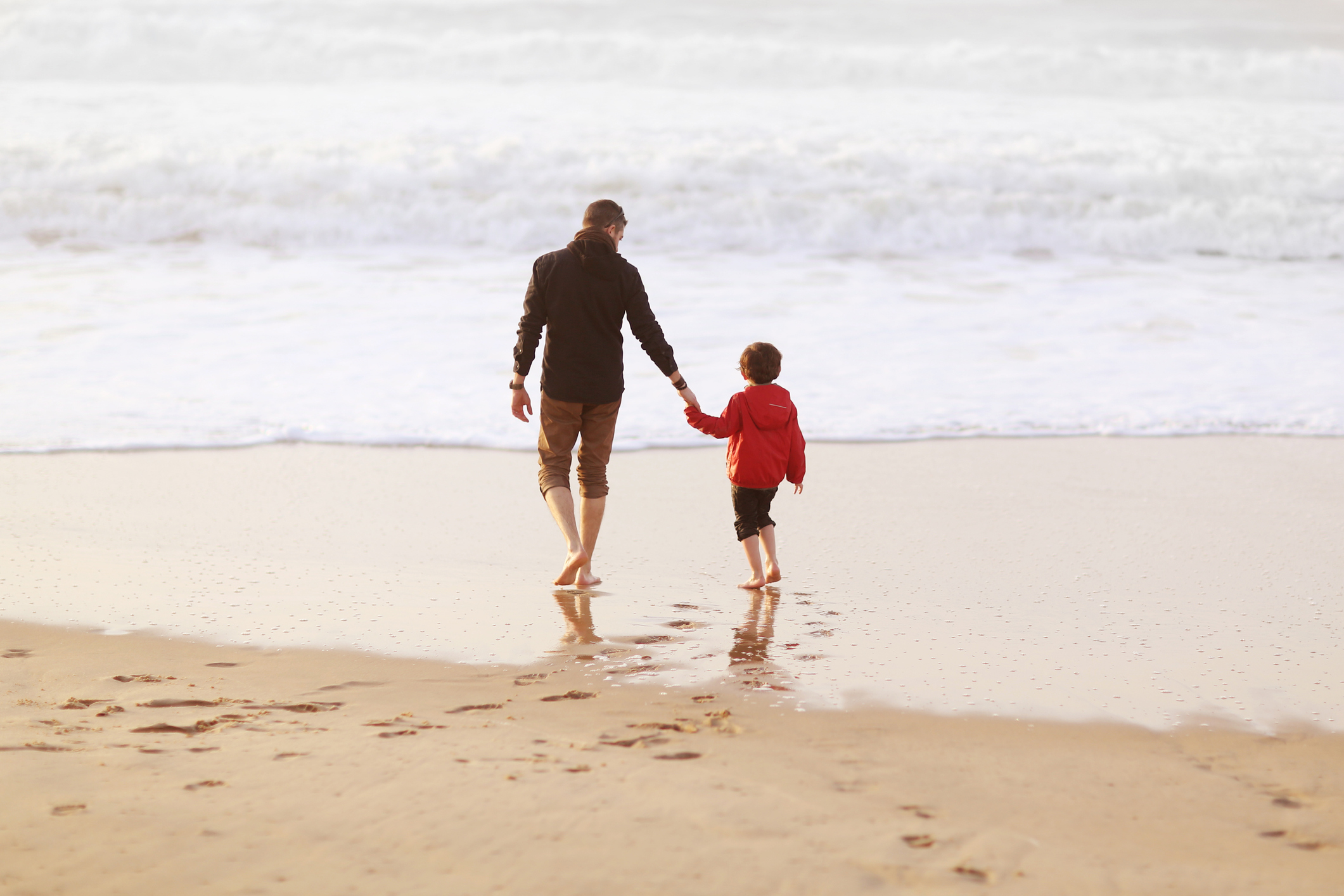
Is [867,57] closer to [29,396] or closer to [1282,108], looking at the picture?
[1282,108]

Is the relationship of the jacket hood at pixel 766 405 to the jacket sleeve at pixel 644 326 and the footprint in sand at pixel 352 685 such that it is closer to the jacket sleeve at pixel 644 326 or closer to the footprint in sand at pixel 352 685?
the jacket sleeve at pixel 644 326

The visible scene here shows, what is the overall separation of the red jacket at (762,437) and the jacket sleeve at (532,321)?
76 centimetres

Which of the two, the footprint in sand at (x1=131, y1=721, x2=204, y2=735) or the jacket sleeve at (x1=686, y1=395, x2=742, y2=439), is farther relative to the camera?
the jacket sleeve at (x1=686, y1=395, x2=742, y2=439)

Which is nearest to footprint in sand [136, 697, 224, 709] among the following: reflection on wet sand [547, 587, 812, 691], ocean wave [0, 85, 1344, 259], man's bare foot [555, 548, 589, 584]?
reflection on wet sand [547, 587, 812, 691]

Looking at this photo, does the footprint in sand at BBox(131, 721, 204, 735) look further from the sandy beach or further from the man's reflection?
the man's reflection

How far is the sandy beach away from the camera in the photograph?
95.0 inches

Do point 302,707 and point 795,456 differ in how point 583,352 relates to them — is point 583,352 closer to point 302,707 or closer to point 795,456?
point 795,456

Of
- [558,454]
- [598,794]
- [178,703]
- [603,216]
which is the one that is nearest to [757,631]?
[558,454]

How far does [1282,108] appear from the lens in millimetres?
23562

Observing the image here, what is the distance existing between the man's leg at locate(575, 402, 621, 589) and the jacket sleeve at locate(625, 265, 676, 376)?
11.7 inches

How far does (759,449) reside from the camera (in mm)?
4645

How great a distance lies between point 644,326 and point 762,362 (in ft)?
1.60

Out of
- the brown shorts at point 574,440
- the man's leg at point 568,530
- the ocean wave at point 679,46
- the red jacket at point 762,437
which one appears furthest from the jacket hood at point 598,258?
→ the ocean wave at point 679,46

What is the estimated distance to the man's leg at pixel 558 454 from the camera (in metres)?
4.67
